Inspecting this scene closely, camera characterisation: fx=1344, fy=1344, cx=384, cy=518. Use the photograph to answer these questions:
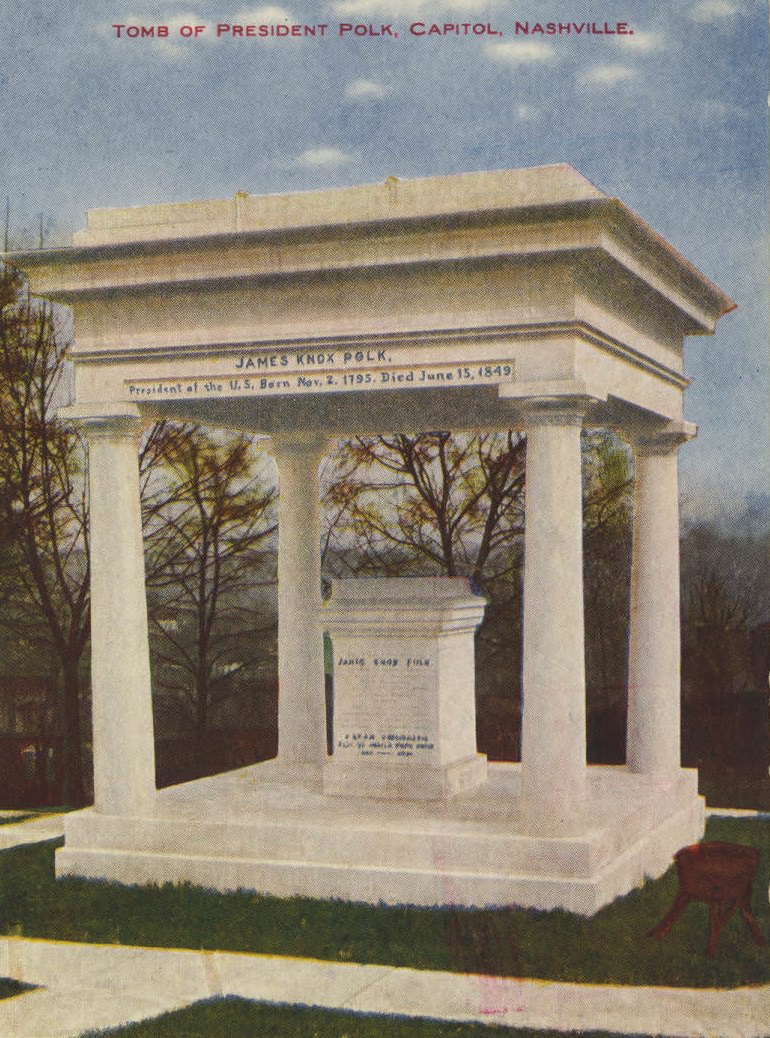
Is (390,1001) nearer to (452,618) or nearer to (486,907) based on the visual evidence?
(486,907)

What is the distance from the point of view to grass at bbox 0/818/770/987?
10.2 meters

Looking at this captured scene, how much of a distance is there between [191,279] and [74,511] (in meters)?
10.6

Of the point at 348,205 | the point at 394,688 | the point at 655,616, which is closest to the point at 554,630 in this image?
the point at 394,688

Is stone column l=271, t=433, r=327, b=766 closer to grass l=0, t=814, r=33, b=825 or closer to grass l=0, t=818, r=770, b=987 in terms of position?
grass l=0, t=818, r=770, b=987

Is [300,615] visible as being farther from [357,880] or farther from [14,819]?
[14,819]

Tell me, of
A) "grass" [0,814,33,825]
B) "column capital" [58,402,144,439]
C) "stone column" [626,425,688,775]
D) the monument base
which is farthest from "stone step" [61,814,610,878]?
"grass" [0,814,33,825]

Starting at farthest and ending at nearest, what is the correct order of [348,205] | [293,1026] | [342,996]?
1. [348,205]
2. [342,996]
3. [293,1026]

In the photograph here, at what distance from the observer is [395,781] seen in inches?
542

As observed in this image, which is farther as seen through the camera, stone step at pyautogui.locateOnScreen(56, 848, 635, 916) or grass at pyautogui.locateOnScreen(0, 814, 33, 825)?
grass at pyautogui.locateOnScreen(0, 814, 33, 825)

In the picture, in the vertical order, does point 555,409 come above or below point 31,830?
above

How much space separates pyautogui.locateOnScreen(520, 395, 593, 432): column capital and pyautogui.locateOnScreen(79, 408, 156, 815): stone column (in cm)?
395

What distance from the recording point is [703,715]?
822 inches

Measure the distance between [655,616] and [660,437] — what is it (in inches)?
77.5

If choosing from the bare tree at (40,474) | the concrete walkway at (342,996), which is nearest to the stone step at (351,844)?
the concrete walkway at (342,996)
